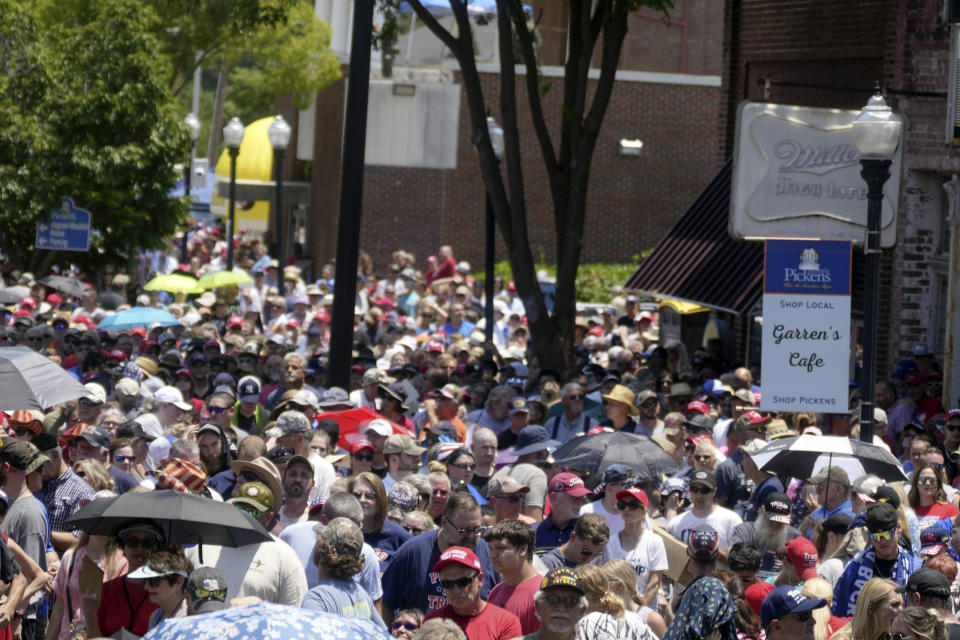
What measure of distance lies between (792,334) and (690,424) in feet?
6.07

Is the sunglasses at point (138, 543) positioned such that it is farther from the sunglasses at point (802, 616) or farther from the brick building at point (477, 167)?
the brick building at point (477, 167)

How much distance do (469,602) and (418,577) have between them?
1.10m

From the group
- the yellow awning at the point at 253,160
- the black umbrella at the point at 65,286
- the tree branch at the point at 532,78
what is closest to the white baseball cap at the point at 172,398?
the tree branch at the point at 532,78

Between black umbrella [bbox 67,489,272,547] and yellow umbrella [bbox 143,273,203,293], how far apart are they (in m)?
16.5

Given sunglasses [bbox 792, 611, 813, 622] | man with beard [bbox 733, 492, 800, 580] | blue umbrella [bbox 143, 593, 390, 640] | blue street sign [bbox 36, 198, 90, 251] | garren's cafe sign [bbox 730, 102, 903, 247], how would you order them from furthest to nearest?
blue street sign [bbox 36, 198, 90, 251], garren's cafe sign [bbox 730, 102, 903, 247], man with beard [bbox 733, 492, 800, 580], sunglasses [bbox 792, 611, 813, 622], blue umbrella [bbox 143, 593, 390, 640]

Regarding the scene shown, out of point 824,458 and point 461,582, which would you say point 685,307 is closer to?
point 824,458

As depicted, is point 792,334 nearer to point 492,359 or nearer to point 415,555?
point 415,555

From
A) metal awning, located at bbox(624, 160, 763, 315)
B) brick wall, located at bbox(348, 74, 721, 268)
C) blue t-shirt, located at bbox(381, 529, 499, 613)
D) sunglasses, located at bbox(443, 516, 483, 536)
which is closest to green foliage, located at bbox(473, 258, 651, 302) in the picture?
brick wall, located at bbox(348, 74, 721, 268)

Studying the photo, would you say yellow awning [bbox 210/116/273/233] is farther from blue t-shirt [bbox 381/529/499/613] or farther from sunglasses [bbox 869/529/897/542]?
sunglasses [bbox 869/529/897/542]

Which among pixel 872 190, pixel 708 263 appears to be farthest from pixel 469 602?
pixel 708 263

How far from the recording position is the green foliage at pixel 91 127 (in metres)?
24.1

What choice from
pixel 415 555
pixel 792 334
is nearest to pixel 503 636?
pixel 415 555

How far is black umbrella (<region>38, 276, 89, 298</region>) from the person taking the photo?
2311 centimetres

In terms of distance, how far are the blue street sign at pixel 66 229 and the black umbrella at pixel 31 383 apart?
12.1m
